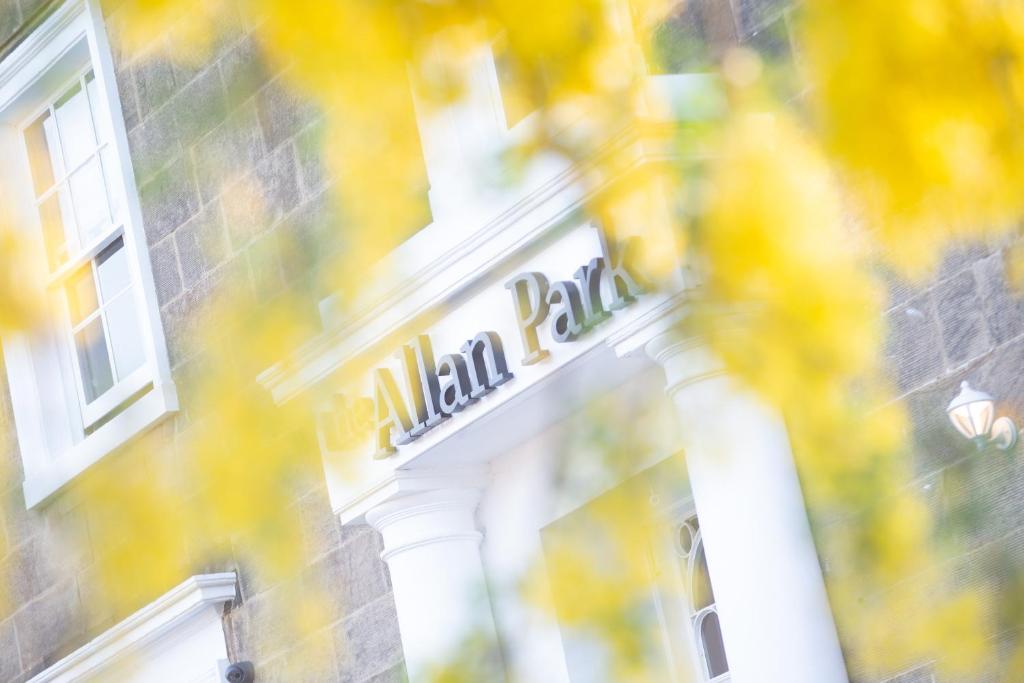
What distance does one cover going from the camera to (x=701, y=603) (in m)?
6.69

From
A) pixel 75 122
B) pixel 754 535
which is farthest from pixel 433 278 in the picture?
pixel 75 122

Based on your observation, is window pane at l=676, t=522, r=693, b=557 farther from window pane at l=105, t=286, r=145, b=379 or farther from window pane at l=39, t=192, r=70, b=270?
window pane at l=39, t=192, r=70, b=270

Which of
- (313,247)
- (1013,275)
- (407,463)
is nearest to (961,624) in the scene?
(1013,275)

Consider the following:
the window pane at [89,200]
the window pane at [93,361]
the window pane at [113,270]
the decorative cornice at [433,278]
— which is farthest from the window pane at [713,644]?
the window pane at [89,200]

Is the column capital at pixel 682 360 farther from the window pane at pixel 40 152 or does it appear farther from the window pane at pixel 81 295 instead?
the window pane at pixel 40 152

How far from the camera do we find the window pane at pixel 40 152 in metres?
9.83

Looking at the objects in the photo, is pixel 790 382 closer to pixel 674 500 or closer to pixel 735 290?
pixel 735 290

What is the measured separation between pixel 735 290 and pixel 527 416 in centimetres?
374

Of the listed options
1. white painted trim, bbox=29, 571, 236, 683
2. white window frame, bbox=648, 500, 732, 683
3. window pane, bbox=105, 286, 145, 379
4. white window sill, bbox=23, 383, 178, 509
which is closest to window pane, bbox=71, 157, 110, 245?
window pane, bbox=105, 286, 145, 379

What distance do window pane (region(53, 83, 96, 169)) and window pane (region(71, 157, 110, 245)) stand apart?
0.08m

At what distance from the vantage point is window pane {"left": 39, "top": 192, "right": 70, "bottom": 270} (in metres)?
9.38

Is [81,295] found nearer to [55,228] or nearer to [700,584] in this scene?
[55,228]

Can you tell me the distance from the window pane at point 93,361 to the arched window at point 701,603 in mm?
3893

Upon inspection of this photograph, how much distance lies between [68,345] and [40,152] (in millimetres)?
986
